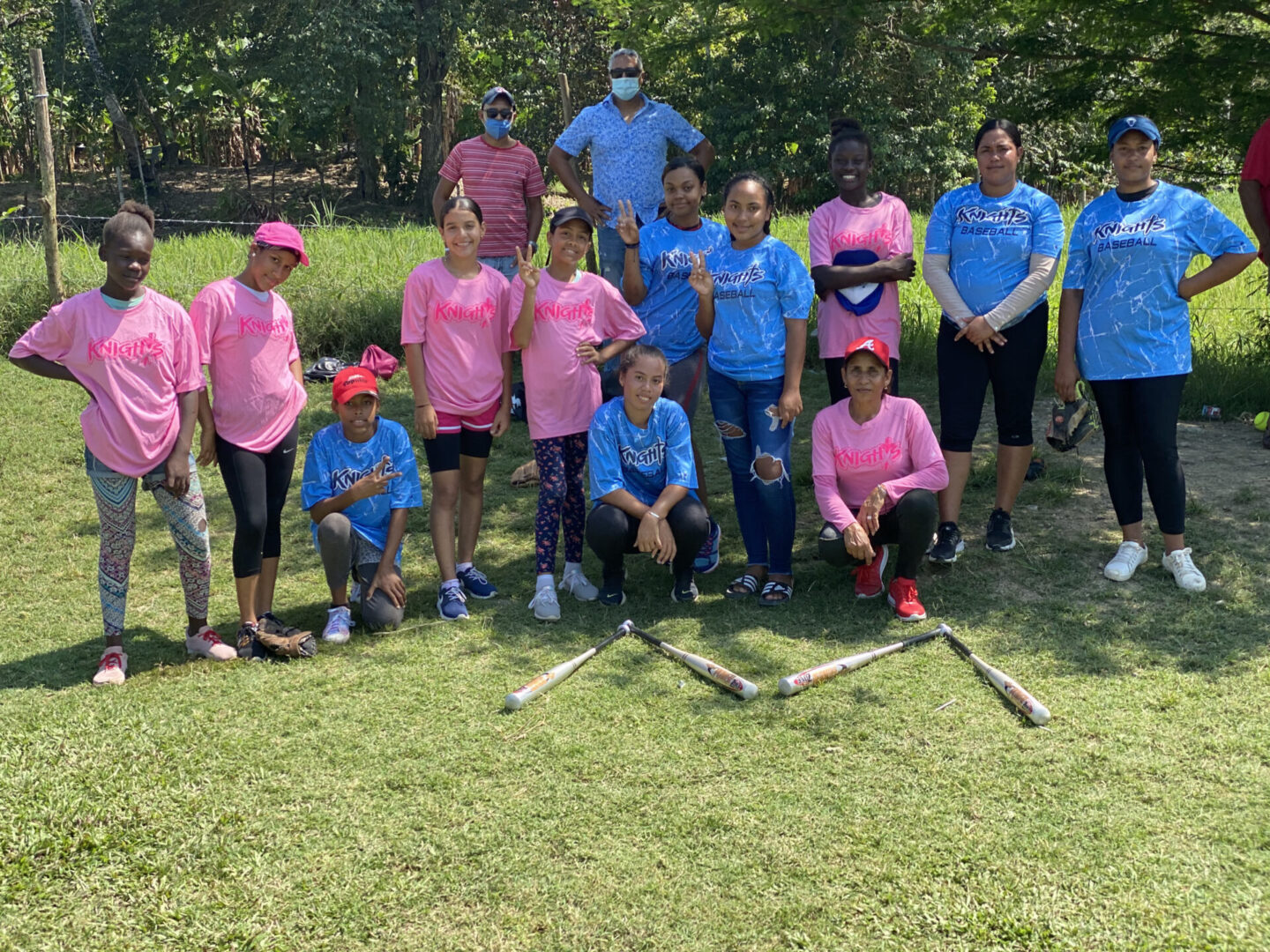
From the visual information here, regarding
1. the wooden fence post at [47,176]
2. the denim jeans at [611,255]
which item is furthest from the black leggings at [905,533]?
the wooden fence post at [47,176]

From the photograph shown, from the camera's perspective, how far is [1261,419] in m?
7.38

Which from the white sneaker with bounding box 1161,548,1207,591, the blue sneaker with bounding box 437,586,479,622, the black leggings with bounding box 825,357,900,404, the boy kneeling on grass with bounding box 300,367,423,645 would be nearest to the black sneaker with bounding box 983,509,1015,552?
the white sneaker with bounding box 1161,548,1207,591

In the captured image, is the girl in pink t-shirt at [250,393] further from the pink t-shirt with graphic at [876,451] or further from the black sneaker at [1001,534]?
the black sneaker at [1001,534]

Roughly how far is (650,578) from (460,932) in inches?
106

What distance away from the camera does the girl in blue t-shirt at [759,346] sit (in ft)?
16.7

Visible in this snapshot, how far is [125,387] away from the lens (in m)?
4.34

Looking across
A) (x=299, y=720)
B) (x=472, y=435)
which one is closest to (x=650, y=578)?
(x=472, y=435)

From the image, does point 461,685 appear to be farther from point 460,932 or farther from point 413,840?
point 460,932

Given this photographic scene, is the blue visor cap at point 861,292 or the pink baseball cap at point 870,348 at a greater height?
the blue visor cap at point 861,292

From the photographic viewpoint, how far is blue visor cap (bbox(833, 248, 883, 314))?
526 cm

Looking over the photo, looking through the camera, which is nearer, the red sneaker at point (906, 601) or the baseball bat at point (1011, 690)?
the baseball bat at point (1011, 690)

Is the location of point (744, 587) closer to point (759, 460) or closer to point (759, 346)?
point (759, 460)

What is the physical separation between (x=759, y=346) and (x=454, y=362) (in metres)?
1.33

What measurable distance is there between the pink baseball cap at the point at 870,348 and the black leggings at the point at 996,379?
570mm
